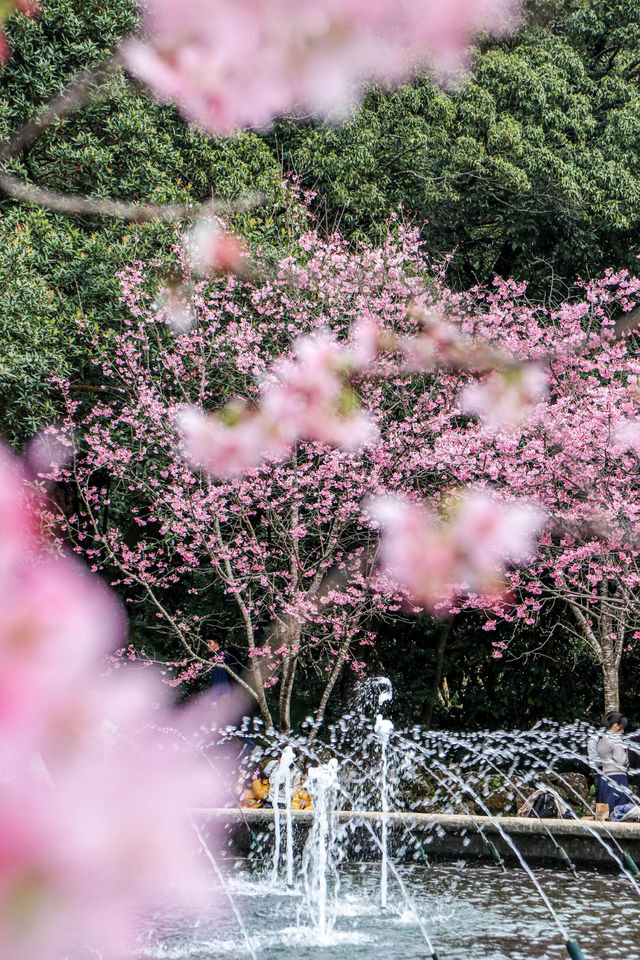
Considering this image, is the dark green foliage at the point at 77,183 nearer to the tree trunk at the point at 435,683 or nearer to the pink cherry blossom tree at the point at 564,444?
the pink cherry blossom tree at the point at 564,444

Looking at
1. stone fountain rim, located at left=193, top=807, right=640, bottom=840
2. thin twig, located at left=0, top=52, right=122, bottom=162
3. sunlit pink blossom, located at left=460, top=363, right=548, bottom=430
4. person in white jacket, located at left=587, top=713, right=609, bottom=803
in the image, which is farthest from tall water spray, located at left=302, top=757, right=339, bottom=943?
thin twig, located at left=0, top=52, right=122, bottom=162

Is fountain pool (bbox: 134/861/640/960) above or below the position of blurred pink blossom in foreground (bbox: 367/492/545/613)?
below

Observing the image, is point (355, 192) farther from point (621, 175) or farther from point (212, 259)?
point (621, 175)

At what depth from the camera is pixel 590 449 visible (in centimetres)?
973

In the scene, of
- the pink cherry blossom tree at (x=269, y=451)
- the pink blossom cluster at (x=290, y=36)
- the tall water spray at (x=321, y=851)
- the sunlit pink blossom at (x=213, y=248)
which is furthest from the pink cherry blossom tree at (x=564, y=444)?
the pink blossom cluster at (x=290, y=36)

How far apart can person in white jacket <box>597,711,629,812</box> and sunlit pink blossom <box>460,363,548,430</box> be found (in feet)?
11.2

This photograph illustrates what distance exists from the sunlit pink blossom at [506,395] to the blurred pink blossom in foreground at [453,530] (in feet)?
3.10

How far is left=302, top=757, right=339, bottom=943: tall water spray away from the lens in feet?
20.6

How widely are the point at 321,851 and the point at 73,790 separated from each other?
22.9ft

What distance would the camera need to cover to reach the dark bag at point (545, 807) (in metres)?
8.35

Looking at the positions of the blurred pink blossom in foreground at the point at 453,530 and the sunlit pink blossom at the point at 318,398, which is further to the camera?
the sunlit pink blossom at the point at 318,398

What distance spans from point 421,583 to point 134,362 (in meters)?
3.95

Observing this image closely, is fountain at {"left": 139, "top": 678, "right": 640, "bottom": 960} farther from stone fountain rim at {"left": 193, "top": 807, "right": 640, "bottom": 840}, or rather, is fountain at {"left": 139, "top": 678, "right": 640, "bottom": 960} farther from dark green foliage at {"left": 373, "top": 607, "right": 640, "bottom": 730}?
dark green foliage at {"left": 373, "top": 607, "right": 640, "bottom": 730}

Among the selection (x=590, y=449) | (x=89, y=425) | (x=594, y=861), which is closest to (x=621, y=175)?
(x=590, y=449)
